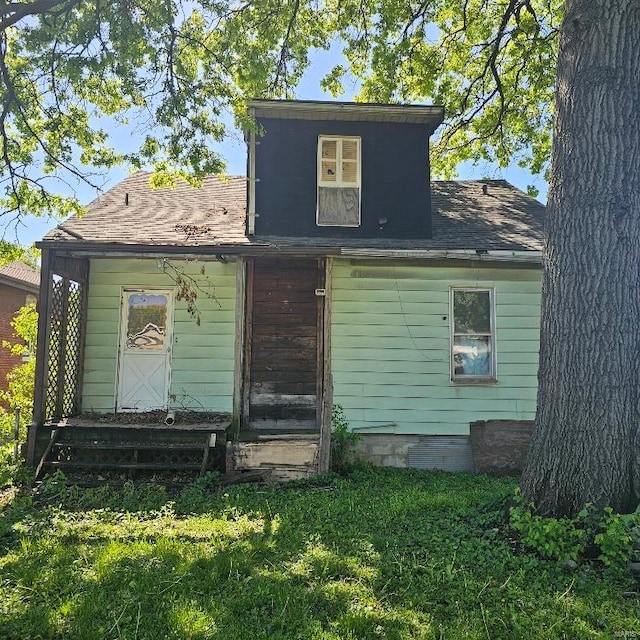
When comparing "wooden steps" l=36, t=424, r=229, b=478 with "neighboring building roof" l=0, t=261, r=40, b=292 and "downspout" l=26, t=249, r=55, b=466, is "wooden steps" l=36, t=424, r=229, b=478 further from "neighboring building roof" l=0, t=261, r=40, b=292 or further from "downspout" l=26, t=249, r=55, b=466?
"neighboring building roof" l=0, t=261, r=40, b=292

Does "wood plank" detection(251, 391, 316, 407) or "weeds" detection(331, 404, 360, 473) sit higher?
"wood plank" detection(251, 391, 316, 407)

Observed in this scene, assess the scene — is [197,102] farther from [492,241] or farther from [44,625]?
[44,625]

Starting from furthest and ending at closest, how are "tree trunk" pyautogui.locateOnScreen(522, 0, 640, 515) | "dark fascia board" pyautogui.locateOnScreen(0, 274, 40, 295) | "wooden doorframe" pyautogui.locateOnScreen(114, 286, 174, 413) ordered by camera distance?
"dark fascia board" pyautogui.locateOnScreen(0, 274, 40, 295) → "wooden doorframe" pyautogui.locateOnScreen(114, 286, 174, 413) → "tree trunk" pyautogui.locateOnScreen(522, 0, 640, 515)

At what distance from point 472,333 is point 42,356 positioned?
6.50m

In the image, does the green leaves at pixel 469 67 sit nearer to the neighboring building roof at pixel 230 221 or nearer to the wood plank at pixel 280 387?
the neighboring building roof at pixel 230 221

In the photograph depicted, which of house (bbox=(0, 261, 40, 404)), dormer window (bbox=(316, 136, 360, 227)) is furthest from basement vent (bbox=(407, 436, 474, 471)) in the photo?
house (bbox=(0, 261, 40, 404))

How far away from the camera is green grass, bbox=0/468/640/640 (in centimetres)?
291

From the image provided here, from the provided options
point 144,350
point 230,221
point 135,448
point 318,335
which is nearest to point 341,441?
point 318,335

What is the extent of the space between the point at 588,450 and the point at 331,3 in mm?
9218

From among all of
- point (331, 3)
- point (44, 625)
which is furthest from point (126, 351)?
point (331, 3)

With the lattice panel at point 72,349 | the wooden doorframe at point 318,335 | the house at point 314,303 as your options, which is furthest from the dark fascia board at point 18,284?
the wooden doorframe at point 318,335

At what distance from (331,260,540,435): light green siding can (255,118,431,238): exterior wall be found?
0.96 meters

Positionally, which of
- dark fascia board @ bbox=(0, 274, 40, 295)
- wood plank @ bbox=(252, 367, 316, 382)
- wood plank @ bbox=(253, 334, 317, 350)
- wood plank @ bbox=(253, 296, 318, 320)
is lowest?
wood plank @ bbox=(252, 367, 316, 382)

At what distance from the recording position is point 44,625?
2898 mm
